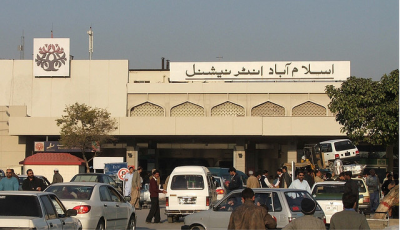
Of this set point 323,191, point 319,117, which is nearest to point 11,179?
point 323,191

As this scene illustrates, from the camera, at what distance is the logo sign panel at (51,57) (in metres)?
52.9

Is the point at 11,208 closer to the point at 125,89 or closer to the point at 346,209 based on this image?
the point at 346,209

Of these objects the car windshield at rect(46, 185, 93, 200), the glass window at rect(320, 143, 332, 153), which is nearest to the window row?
the glass window at rect(320, 143, 332, 153)

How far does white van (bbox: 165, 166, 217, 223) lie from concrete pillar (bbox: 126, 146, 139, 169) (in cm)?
3163

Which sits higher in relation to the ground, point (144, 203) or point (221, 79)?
point (221, 79)

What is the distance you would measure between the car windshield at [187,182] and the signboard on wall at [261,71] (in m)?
33.3

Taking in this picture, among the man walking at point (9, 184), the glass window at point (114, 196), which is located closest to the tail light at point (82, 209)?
the glass window at point (114, 196)

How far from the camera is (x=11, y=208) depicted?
10.0 m

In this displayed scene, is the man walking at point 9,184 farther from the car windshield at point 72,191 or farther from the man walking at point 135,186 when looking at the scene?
the man walking at point 135,186

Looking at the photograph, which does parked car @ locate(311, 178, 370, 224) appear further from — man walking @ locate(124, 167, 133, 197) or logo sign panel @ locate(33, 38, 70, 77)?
logo sign panel @ locate(33, 38, 70, 77)

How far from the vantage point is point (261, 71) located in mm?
53094

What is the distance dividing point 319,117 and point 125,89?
16.2m

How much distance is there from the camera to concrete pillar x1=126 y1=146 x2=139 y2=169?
51438mm

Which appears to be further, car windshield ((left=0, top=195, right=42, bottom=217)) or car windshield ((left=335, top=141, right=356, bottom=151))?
car windshield ((left=335, top=141, right=356, bottom=151))
